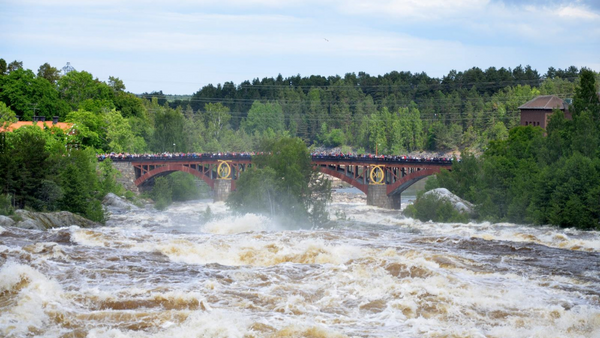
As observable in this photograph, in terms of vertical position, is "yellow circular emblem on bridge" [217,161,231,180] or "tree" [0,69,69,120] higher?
"tree" [0,69,69,120]

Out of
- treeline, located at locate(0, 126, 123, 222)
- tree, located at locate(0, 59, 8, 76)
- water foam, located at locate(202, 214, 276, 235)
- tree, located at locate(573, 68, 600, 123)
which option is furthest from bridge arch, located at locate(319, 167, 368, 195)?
tree, located at locate(0, 59, 8, 76)

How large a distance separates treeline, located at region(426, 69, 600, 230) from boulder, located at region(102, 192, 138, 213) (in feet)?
121

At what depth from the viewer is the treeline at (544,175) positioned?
73.8 m

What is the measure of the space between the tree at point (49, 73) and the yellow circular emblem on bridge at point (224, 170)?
238 ft

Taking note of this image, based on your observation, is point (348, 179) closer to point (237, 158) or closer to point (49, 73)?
point (237, 158)

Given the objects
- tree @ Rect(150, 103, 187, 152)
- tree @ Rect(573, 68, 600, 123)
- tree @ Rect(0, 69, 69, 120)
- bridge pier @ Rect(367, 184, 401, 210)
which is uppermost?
tree @ Rect(0, 69, 69, 120)

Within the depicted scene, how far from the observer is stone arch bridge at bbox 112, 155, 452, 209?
121 meters

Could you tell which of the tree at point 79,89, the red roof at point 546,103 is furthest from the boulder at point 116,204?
the tree at point 79,89

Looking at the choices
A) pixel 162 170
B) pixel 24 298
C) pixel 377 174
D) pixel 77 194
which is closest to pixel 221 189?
pixel 162 170

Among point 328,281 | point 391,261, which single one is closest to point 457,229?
point 391,261

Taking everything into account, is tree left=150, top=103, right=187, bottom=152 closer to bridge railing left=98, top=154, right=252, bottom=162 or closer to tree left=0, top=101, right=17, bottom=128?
bridge railing left=98, top=154, right=252, bottom=162

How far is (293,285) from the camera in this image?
4275 cm

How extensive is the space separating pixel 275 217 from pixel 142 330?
46968 mm

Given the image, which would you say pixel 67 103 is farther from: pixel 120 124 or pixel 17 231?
pixel 17 231
